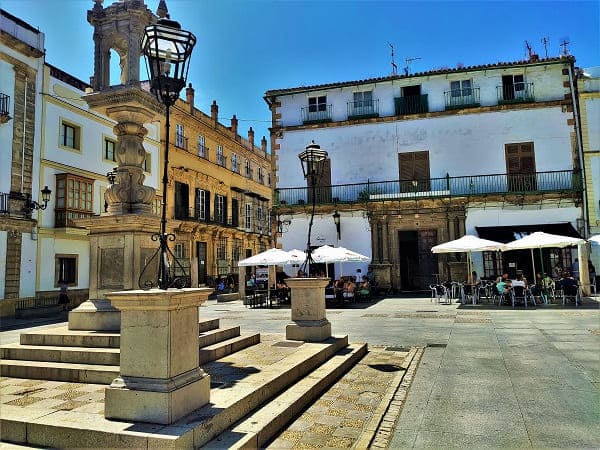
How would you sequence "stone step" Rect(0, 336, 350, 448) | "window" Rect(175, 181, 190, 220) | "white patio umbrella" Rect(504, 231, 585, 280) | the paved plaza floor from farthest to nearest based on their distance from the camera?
"window" Rect(175, 181, 190, 220)
"white patio umbrella" Rect(504, 231, 585, 280)
the paved plaza floor
"stone step" Rect(0, 336, 350, 448)

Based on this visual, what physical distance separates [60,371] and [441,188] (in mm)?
20157

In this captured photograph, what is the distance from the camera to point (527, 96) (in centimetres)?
2234

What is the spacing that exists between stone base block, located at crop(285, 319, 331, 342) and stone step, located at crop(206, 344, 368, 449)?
0.85 m

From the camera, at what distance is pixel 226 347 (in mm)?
6426

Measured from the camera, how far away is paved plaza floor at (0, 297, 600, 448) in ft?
13.5

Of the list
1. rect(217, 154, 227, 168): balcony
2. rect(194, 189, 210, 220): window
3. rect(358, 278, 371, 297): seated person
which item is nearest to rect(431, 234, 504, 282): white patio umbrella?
rect(358, 278, 371, 297): seated person

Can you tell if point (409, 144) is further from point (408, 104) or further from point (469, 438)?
point (469, 438)

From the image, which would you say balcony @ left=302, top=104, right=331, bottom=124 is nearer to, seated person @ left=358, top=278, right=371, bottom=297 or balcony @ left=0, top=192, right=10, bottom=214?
seated person @ left=358, top=278, right=371, bottom=297

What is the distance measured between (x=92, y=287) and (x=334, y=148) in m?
19.1

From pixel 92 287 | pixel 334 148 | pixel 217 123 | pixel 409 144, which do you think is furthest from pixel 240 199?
pixel 92 287

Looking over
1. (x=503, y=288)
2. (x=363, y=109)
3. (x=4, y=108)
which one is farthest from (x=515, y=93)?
(x=4, y=108)

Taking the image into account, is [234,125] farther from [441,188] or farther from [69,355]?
[69,355]

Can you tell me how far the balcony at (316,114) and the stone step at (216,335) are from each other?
1884cm

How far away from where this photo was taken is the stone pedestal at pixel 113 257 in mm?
6195
